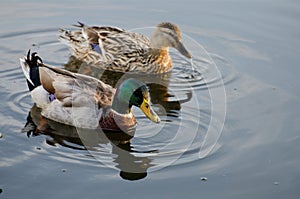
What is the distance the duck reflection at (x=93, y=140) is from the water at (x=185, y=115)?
0.07 ft

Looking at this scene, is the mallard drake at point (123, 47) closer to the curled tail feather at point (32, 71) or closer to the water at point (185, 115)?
the water at point (185, 115)

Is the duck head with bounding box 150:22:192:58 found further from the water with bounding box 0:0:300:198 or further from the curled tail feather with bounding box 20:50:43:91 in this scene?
the curled tail feather with bounding box 20:50:43:91

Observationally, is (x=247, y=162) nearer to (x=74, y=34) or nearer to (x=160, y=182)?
(x=160, y=182)

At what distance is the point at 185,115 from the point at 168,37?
2.09 metres

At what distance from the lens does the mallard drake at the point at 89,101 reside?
A: 7.40 meters

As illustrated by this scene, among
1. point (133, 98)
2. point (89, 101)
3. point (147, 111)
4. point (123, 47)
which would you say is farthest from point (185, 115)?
point (123, 47)

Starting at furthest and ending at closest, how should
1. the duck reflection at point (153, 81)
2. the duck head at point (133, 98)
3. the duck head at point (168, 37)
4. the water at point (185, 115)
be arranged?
the duck head at point (168, 37)
the duck reflection at point (153, 81)
the duck head at point (133, 98)
the water at point (185, 115)

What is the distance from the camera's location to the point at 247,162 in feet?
21.7

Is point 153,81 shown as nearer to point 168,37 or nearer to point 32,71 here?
point 168,37

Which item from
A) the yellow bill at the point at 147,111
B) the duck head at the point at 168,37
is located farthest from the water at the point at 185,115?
the duck head at the point at 168,37

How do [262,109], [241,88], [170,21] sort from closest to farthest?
[262,109]
[241,88]
[170,21]

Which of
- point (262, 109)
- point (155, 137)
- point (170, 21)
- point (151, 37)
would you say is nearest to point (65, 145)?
point (155, 137)

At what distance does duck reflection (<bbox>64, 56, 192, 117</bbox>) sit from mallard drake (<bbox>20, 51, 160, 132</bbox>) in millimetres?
593

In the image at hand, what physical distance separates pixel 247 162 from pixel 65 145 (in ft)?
6.45
